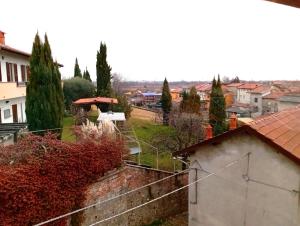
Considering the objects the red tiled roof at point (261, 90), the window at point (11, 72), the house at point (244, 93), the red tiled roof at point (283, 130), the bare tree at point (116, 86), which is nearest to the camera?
the red tiled roof at point (283, 130)

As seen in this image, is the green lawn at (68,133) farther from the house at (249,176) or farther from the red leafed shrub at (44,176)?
the house at (249,176)

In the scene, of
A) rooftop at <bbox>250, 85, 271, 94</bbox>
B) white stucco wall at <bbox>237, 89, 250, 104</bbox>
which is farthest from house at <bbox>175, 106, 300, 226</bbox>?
white stucco wall at <bbox>237, 89, 250, 104</bbox>

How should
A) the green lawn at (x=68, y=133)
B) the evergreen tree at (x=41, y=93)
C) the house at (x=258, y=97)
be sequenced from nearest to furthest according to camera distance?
the evergreen tree at (x=41, y=93) → the green lawn at (x=68, y=133) → the house at (x=258, y=97)

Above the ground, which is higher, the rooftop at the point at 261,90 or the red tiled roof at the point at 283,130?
the red tiled roof at the point at 283,130

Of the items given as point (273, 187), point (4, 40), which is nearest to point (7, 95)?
point (4, 40)

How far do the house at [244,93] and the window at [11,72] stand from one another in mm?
48156

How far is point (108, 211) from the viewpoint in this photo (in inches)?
390

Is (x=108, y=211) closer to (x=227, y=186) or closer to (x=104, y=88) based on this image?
(x=227, y=186)

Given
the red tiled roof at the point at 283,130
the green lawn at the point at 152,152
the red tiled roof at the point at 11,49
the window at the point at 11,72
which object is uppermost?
the red tiled roof at the point at 11,49

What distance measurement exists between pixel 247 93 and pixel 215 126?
35910 millimetres

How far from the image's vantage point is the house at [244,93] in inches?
2355

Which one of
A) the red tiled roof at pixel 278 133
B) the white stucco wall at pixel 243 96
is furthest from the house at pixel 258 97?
the red tiled roof at pixel 278 133

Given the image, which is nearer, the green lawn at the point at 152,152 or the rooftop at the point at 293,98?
the green lawn at the point at 152,152

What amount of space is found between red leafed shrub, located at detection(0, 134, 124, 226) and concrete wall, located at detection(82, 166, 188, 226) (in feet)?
1.98
